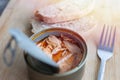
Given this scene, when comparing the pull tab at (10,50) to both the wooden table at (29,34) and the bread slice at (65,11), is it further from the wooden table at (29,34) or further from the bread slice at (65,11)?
the bread slice at (65,11)

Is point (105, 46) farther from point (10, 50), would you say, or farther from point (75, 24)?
point (10, 50)

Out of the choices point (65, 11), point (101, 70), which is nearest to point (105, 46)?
point (101, 70)

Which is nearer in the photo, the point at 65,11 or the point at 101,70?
the point at 101,70

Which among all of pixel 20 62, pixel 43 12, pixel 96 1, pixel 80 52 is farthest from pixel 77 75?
pixel 96 1

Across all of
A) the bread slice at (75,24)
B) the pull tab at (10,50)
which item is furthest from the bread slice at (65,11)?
the pull tab at (10,50)

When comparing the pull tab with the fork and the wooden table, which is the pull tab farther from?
the fork

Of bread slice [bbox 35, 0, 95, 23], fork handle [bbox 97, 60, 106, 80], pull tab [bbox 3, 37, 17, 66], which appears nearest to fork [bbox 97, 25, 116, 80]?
fork handle [bbox 97, 60, 106, 80]
